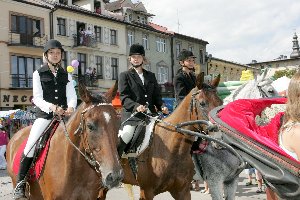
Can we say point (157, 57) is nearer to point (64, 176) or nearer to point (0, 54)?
point (0, 54)

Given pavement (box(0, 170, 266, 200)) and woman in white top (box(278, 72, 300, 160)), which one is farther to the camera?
pavement (box(0, 170, 266, 200))

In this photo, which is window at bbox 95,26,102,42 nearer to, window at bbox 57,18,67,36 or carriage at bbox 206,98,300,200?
window at bbox 57,18,67,36

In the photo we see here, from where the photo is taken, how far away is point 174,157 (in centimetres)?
611

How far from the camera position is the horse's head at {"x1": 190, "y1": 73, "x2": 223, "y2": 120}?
6099mm

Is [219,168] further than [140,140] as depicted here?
Yes

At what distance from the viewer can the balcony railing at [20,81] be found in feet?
99.2

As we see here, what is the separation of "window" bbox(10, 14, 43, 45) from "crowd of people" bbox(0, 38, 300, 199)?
85.2ft

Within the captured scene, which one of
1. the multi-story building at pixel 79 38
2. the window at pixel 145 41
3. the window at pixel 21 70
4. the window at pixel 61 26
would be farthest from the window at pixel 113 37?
the window at pixel 21 70

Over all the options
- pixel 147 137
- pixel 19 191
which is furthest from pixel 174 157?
pixel 19 191

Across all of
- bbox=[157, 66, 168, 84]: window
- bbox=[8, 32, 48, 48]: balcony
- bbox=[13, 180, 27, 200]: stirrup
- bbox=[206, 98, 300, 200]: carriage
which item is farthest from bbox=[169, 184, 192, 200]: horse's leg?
bbox=[157, 66, 168, 84]: window

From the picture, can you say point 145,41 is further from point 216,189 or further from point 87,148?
point 87,148

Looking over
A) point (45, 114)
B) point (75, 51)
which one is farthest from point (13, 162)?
point (75, 51)

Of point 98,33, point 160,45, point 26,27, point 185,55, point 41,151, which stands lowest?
point 41,151

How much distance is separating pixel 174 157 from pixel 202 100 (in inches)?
38.9
